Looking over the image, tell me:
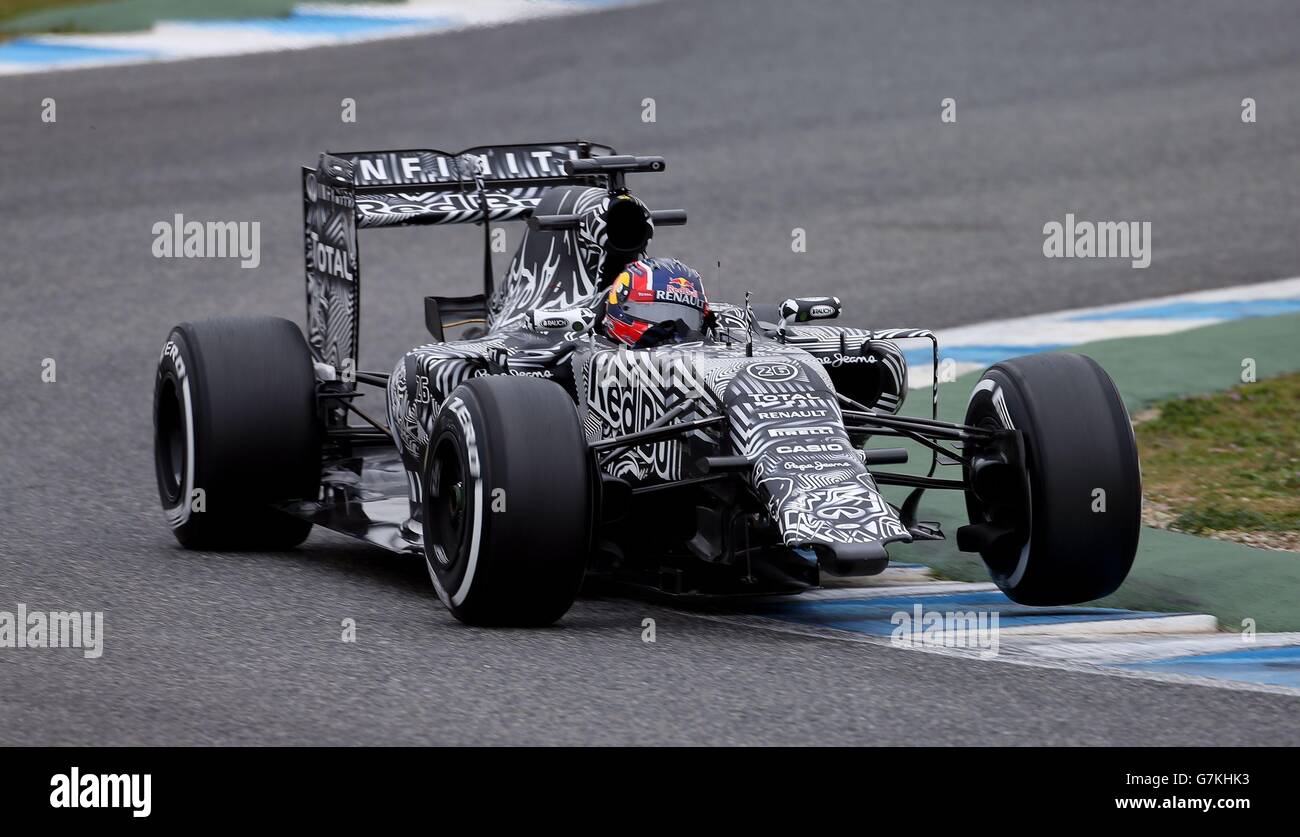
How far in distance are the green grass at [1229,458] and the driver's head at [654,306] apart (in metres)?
2.34

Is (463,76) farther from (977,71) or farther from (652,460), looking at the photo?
(652,460)

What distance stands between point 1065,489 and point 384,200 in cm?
333

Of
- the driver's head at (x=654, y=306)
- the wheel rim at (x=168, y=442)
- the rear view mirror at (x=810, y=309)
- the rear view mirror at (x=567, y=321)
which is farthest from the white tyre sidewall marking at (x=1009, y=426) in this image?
the wheel rim at (x=168, y=442)

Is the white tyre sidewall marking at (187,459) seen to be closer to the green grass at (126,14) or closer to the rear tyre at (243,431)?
the rear tyre at (243,431)

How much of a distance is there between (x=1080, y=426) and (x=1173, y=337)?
17.6 ft

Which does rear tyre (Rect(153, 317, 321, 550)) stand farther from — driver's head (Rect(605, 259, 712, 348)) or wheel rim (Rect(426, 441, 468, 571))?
driver's head (Rect(605, 259, 712, 348))

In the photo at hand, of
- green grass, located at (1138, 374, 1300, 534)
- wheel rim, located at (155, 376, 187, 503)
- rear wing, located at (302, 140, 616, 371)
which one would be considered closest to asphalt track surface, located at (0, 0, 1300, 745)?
wheel rim, located at (155, 376, 187, 503)

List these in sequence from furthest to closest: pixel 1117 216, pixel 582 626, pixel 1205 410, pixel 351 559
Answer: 1. pixel 1117 216
2. pixel 1205 410
3. pixel 351 559
4. pixel 582 626

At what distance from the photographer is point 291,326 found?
8.54 meters

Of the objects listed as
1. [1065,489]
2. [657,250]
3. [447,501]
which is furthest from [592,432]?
[657,250]

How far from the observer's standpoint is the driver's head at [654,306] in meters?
7.61

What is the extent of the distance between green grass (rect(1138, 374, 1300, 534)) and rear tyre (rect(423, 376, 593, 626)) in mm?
3016

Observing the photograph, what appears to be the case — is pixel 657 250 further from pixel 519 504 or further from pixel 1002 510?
pixel 519 504
